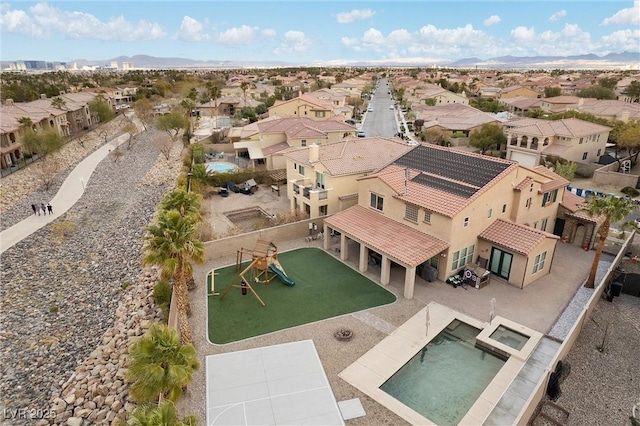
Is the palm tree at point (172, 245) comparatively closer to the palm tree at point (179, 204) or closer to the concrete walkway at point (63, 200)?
the palm tree at point (179, 204)

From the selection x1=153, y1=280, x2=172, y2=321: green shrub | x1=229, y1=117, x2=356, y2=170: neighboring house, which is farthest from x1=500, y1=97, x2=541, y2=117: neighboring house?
x1=153, y1=280, x2=172, y2=321: green shrub

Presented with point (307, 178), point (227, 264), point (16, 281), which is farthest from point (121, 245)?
point (307, 178)

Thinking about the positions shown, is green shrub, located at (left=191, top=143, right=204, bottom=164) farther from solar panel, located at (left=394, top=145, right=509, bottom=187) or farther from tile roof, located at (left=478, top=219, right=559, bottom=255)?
tile roof, located at (left=478, top=219, right=559, bottom=255)

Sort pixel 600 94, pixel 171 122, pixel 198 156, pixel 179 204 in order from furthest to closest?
pixel 600 94 < pixel 171 122 < pixel 198 156 < pixel 179 204

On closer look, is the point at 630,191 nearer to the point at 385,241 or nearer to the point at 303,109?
the point at 385,241

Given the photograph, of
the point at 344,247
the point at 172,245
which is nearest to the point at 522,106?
the point at 344,247

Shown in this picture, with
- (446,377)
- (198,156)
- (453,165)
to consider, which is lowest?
(446,377)

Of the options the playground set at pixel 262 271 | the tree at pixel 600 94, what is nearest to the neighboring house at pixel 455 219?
the playground set at pixel 262 271
